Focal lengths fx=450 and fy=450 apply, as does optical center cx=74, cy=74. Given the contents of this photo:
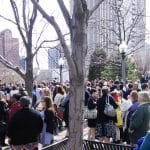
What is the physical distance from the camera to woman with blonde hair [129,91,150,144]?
322 inches

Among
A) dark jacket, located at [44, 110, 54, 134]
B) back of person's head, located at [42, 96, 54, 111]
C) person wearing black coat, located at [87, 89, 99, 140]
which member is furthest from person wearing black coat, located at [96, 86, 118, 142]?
back of person's head, located at [42, 96, 54, 111]

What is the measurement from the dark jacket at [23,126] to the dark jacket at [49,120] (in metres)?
1.76

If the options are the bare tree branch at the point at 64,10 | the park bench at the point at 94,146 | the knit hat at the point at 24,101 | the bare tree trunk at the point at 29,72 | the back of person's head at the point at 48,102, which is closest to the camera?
the bare tree branch at the point at 64,10

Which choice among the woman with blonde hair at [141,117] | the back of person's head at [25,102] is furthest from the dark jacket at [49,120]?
the woman with blonde hair at [141,117]

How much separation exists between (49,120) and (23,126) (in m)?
2.06

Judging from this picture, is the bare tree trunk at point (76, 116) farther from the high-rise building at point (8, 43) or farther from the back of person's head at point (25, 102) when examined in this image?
the high-rise building at point (8, 43)

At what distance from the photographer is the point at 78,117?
5238 millimetres

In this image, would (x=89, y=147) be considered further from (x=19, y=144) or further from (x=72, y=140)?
(x=72, y=140)

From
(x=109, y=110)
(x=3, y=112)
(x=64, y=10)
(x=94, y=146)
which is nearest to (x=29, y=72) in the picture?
(x=3, y=112)

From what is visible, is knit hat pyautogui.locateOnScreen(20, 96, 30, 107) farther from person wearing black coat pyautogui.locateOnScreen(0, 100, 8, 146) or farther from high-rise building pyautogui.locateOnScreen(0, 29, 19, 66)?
high-rise building pyautogui.locateOnScreen(0, 29, 19, 66)

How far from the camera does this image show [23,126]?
7859 mm

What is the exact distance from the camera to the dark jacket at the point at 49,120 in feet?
32.2

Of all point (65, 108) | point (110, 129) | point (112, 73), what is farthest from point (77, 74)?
point (112, 73)

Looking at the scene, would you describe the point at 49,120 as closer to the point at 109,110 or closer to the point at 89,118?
the point at 109,110
